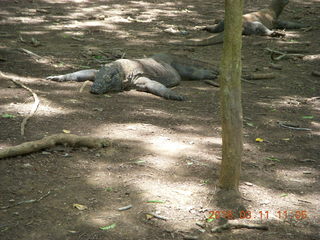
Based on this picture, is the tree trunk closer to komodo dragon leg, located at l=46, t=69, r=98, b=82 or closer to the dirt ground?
the dirt ground

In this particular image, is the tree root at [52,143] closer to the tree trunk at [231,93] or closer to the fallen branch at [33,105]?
the fallen branch at [33,105]

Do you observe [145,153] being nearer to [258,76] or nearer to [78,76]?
[78,76]

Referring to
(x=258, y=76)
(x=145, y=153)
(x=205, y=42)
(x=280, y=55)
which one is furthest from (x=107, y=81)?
(x=280, y=55)

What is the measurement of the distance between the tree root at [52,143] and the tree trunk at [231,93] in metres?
1.35

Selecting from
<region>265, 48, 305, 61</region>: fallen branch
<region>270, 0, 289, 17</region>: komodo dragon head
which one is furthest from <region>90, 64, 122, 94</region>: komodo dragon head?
<region>270, 0, 289, 17</region>: komodo dragon head

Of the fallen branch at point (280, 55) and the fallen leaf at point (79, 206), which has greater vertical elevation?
the fallen branch at point (280, 55)

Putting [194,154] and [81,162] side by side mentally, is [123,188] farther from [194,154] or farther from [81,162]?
[194,154]

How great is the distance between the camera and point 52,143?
415 centimetres

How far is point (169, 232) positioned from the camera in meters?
3.08

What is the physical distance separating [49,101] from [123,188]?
243 centimetres

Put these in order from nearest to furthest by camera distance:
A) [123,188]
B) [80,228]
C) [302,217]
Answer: [80,228]
[302,217]
[123,188]

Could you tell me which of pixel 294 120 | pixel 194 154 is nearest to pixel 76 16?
pixel 294 120

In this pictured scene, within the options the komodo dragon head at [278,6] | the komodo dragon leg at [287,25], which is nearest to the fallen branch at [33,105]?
the komodo dragon leg at [287,25]
